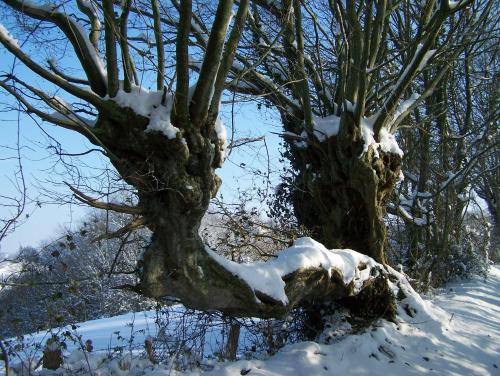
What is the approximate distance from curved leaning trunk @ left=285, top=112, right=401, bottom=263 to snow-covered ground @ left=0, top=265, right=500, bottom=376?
1.08 m

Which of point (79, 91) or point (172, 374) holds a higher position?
point (79, 91)

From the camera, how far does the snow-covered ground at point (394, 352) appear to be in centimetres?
351

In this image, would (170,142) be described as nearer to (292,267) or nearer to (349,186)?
(292,267)

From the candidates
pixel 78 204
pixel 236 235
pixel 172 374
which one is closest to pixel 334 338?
pixel 236 235

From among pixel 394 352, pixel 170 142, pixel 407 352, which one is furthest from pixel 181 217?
pixel 407 352

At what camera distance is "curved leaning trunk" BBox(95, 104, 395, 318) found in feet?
10.3

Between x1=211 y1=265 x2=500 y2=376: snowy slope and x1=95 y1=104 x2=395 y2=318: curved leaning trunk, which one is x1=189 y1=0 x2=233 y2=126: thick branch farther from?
x1=211 y1=265 x2=500 y2=376: snowy slope

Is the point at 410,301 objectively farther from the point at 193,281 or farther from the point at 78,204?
the point at 78,204

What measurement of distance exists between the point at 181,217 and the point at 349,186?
3.02 m

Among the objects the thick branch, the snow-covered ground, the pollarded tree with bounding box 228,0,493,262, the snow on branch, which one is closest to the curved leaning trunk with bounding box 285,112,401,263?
the pollarded tree with bounding box 228,0,493,262

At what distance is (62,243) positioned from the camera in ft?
14.0

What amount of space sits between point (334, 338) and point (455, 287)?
5.87 metres

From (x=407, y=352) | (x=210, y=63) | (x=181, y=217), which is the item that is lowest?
(x=407, y=352)

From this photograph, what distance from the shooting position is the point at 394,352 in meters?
4.28
